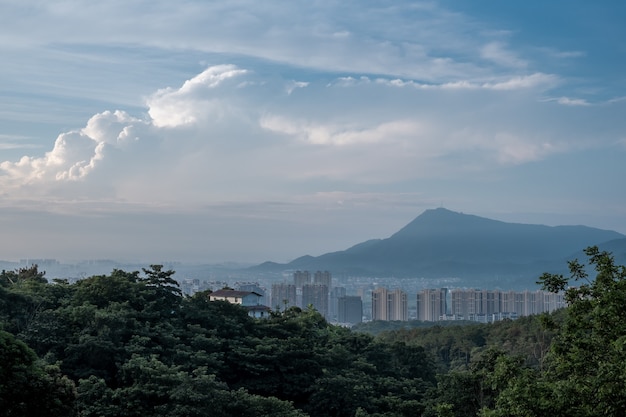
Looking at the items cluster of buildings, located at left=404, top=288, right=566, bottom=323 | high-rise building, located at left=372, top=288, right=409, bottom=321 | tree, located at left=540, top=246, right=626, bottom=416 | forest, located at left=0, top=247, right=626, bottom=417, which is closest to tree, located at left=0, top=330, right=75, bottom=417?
forest, located at left=0, top=247, right=626, bottom=417

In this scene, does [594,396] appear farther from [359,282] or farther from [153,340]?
[359,282]

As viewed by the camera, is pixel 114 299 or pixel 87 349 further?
pixel 114 299

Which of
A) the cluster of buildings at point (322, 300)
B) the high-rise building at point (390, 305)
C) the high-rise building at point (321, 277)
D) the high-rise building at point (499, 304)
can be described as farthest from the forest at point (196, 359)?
the high-rise building at point (321, 277)

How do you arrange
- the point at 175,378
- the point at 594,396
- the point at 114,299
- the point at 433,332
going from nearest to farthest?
the point at 594,396
the point at 175,378
the point at 114,299
the point at 433,332

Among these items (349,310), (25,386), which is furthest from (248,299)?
(349,310)

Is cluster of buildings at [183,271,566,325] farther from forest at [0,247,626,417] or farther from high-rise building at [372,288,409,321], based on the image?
forest at [0,247,626,417]

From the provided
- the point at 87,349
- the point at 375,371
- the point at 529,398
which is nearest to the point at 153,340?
the point at 87,349

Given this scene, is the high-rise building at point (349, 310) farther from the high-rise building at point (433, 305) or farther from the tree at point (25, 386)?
the tree at point (25, 386)

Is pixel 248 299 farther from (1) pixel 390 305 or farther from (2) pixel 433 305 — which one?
(2) pixel 433 305
